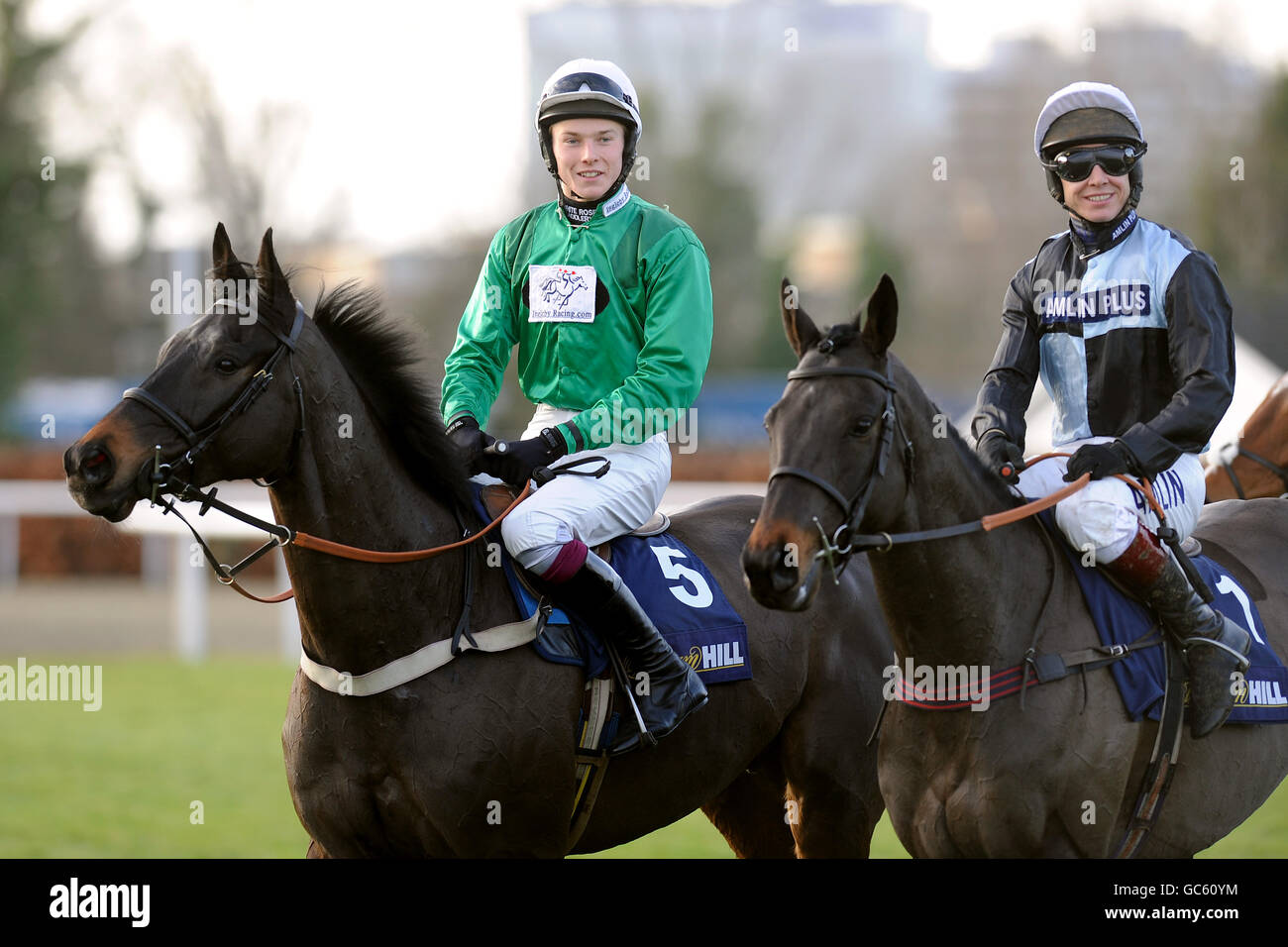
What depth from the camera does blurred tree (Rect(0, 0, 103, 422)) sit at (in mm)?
23656

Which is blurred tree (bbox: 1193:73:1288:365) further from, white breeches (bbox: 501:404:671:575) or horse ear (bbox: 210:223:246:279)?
horse ear (bbox: 210:223:246:279)

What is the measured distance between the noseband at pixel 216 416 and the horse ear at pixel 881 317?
139 cm

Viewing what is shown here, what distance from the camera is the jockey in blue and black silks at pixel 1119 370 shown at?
354 centimetres

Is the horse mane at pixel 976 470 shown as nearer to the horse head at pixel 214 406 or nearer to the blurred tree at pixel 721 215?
the horse head at pixel 214 406

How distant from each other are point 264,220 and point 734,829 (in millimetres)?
27214

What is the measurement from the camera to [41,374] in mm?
34344

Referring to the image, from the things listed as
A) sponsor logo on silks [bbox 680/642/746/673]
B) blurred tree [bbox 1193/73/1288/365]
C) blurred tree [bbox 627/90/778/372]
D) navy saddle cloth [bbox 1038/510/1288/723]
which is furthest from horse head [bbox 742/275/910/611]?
blurred tree [bbox 627/90/778/372]

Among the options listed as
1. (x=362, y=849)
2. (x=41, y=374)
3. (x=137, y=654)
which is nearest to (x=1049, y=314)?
(x=362, y=849)

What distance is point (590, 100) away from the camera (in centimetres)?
404

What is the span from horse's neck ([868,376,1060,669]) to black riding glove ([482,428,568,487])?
984 millimetres

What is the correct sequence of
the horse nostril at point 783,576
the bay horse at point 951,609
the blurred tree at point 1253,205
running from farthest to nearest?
the blurred tree at point 1253,205, the bay horse at point 951,609, the horse nostril at point 783,576

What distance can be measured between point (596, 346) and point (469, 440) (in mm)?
451

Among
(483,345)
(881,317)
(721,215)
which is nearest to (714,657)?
(483,345)

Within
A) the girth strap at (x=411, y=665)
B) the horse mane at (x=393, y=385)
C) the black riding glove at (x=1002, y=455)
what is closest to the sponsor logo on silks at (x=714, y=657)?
the girth strap at (x=411, y=665)
